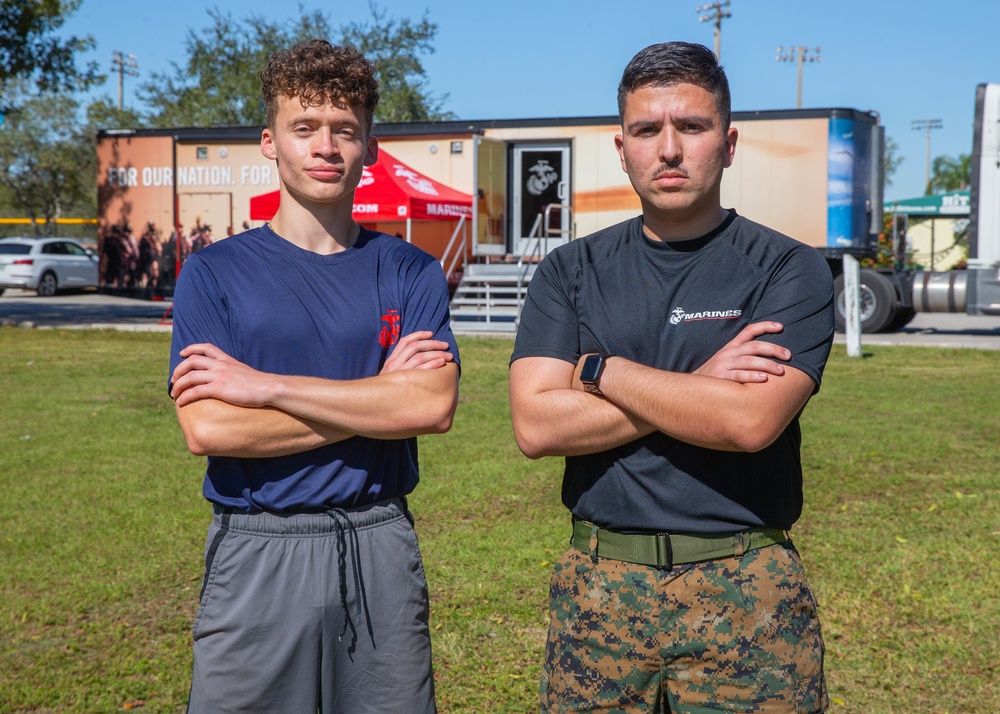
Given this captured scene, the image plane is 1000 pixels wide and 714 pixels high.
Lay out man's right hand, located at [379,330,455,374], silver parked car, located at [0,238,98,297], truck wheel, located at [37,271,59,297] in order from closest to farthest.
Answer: man's right hand, located at [379,330,455,374], silver parked car, located at [0,238,98,297], truck wheel, located at [37,271,59,297]

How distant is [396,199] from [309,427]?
1555 cm

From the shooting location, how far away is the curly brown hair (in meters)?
2.54

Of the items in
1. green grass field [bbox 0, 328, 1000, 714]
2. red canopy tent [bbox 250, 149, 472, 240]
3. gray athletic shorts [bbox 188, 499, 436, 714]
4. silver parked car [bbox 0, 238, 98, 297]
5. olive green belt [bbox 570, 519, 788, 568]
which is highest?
red canopy tent [bbox 250, 149, 472, 240]

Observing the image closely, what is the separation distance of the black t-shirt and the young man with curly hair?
0.43m

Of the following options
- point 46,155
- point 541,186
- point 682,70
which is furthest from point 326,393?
point 46,155

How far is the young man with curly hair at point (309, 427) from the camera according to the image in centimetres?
241

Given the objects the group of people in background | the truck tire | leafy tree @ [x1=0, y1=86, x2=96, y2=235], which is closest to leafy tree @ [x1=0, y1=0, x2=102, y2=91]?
the group of people in background

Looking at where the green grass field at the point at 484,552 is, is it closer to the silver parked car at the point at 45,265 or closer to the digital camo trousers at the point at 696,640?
the digital camo trousers at the point at 696,640

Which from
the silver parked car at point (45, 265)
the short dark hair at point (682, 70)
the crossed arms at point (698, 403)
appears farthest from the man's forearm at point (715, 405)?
the silver parked car at point (45, 265)

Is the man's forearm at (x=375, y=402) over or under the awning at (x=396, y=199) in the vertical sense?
under

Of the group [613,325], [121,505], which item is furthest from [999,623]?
[121,505]

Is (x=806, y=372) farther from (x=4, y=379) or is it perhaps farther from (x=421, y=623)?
(x=4, y=379)

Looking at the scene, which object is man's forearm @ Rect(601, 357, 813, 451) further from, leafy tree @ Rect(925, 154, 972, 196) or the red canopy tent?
leafy tree @ Rect(925, 154, 972, 196)

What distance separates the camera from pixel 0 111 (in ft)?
60.8
